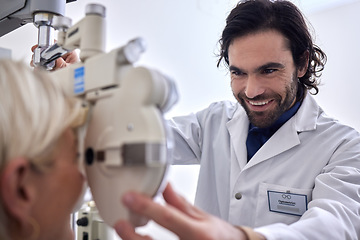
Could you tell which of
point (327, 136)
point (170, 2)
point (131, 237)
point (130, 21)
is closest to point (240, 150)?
point (327, 136)

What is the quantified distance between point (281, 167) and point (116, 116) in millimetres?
900

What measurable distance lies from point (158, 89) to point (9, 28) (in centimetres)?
85

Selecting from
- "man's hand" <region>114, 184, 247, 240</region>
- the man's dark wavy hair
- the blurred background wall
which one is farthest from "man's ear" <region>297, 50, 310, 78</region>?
"man's hand" <region>114, 184, 247, 240</region>

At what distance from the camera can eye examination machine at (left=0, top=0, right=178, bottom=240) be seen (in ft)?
1.71

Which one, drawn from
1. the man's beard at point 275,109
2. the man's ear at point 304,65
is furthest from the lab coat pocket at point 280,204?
the man's ear at point 304,65

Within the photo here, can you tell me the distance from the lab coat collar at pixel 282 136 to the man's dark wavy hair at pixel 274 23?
0.21m

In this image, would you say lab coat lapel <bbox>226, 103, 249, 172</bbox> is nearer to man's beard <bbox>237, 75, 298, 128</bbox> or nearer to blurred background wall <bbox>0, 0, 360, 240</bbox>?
man's beard <bbox>237, 75, 298, 128</bbox>

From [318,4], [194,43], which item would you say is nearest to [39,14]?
[194,43]

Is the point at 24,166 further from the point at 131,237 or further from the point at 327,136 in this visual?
the point at 327,136

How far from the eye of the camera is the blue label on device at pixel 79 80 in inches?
25.6

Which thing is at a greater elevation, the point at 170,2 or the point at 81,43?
the point at 170,2

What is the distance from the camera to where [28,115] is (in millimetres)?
547

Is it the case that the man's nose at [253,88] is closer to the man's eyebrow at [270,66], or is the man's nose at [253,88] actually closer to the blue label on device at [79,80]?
the man's eyebrow at [270,66]

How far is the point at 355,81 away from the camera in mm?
3348
